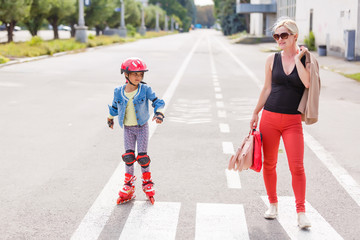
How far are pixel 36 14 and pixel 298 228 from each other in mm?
38971

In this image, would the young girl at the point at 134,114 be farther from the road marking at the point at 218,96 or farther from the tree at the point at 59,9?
the tree at the point at 59,9

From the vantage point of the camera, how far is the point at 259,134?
4.57 m

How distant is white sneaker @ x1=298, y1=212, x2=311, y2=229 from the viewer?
4.32 m

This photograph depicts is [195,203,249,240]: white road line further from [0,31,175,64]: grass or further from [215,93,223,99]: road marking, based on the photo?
[0,31,175,64]: grass

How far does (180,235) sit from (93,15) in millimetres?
52528

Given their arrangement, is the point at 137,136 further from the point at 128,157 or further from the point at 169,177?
the point at 169,177

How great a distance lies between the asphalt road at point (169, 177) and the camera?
14.4ft

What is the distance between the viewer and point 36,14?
40.4 m

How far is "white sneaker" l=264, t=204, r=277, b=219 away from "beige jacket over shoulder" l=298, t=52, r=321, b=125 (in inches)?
31.9

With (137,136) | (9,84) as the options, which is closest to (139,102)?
Answer: (137,136)

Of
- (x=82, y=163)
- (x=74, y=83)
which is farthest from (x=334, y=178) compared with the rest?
(x=74, y=83)

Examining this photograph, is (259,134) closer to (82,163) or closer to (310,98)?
(310,98)

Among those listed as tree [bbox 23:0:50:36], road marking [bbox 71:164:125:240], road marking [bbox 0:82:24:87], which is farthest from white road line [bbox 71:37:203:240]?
tree [bbox 23:0:50:36]

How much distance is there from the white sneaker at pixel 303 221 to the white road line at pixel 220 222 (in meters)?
0.45
